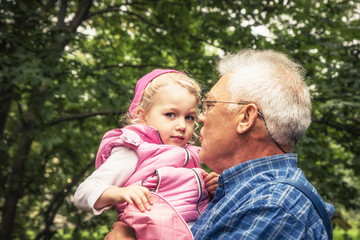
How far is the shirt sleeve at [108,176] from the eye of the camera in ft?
6.66

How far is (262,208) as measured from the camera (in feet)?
5.02

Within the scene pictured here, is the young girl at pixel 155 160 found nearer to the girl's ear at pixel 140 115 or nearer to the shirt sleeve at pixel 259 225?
the girl's ear at pixel 140 115

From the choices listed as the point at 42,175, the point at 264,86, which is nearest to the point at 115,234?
the point at 264,86

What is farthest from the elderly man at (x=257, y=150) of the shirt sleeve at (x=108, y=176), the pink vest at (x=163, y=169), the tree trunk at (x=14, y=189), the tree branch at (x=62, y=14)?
the tree trunk at (x=14, y=189)

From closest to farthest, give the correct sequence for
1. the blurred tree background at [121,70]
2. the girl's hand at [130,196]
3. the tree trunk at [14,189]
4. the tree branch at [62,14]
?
the girl's hand at [130,196] → the blurred tree background at [121,70] → the tree branch at [62,14] → the tree trunk at [14,189]

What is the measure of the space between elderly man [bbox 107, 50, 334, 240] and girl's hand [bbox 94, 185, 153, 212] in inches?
9.3

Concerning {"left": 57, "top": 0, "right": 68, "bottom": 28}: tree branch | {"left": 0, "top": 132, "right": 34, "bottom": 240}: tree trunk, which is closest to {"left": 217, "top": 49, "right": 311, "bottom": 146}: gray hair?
{"left": 57, "top": 0, "right": 68, "bottom": 28}: tree branch

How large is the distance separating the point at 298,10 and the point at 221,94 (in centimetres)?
329

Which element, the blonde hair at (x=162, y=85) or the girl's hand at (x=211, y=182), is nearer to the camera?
the girl's hand at (x=211, y=182)

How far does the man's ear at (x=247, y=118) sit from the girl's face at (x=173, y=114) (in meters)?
0.45

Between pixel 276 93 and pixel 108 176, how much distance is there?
89cm

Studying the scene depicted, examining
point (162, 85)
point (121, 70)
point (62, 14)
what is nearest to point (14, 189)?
point (121, 70)

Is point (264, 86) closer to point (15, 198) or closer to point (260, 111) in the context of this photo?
point (260, 111)

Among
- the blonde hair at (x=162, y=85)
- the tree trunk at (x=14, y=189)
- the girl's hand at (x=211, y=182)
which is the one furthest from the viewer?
the tree trunk at (x=14, y=189)
